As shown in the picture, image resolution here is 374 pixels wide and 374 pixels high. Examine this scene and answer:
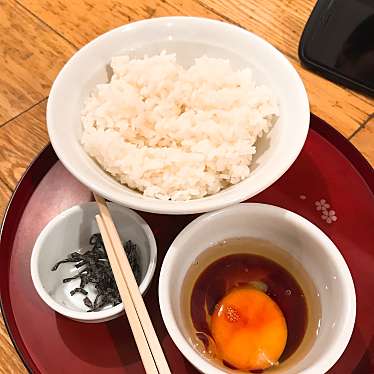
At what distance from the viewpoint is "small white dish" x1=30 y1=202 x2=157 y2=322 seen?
1295 mm

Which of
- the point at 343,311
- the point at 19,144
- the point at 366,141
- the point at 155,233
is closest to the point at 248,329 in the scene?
the point at 343,311

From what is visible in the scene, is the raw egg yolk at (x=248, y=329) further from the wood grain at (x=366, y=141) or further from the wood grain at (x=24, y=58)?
the wood grain at (x=24, y=58)

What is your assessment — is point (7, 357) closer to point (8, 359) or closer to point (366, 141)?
point (8, 359)

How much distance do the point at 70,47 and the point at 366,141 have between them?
1.16m

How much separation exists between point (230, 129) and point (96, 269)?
1.72 ft

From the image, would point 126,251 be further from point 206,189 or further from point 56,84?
point 56,84

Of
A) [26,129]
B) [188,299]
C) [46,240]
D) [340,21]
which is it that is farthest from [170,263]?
[340,21]

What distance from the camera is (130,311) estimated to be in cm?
120

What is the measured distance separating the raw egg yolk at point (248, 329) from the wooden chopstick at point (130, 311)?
0.75ft

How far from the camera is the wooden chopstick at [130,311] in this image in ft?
3.68

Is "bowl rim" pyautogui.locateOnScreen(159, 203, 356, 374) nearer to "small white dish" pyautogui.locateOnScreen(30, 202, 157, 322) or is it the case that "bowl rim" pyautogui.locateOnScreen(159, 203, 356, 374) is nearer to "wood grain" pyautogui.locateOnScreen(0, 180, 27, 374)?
"small white dish" pyautogui.locateOnScreen(30, 202, 157, 322)

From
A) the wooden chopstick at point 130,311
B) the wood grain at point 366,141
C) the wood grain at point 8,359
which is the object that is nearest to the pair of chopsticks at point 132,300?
the wooden chopstick at point 130,311

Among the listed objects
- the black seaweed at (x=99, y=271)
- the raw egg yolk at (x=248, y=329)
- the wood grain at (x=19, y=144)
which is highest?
the raw egg yolk at (x=248, y=329)

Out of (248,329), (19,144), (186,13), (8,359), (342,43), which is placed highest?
(342,43)
